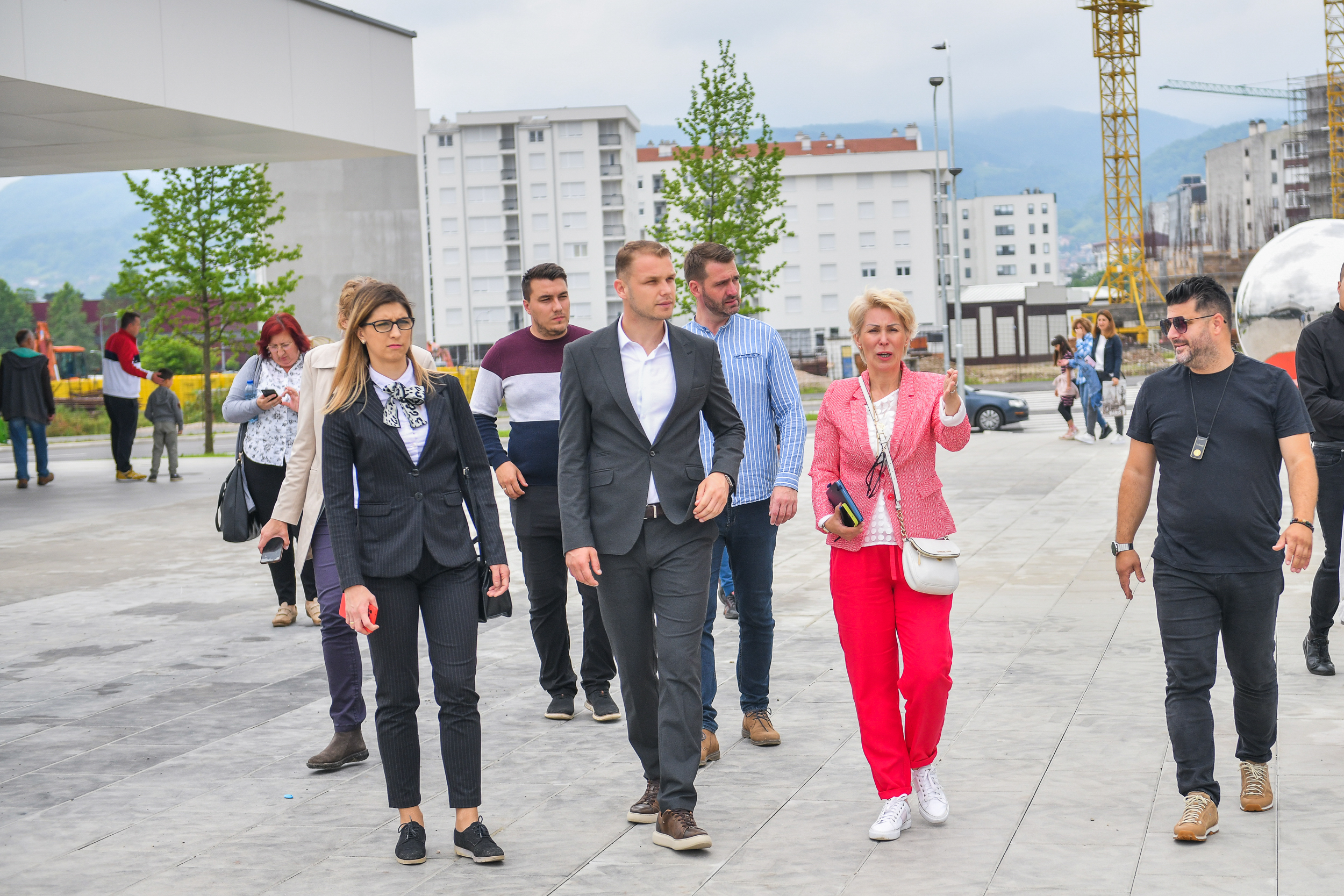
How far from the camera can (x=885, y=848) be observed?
4.28m

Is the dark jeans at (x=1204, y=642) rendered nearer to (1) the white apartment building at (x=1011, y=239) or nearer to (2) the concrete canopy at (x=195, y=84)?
(2) the concrete canopy at (x=195, y=84)

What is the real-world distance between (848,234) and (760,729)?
100757 mm

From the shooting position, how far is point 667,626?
4.44 metres

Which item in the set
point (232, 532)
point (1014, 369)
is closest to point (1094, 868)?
point (232, 532)

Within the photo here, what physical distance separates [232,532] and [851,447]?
13.8ft

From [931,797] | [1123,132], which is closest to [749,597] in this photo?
[931,797]

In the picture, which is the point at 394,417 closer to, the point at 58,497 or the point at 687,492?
the point at 687,492

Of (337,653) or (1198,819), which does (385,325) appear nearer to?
(337,653)

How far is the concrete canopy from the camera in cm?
1269

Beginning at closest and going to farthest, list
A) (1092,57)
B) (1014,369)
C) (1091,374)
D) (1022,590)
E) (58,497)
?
(1022,590) → (58,497) → (1091,374) → (1014,369) → (1092,57)

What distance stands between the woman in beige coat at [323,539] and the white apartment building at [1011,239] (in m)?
155

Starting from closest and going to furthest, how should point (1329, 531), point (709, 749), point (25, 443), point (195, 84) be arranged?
point (709, 749), point (1329, 531), point (195, 84), point (25, 443)

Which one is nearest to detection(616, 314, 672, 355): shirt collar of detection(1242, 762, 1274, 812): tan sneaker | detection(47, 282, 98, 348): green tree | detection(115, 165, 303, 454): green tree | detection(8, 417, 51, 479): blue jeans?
detection(1242, 762, 1274, 812): tan sneaker

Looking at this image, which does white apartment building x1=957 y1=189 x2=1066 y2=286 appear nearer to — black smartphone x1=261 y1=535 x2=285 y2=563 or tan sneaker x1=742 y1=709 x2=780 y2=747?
tan sneaker x1=742 y1=709 x2=780 y2=747
